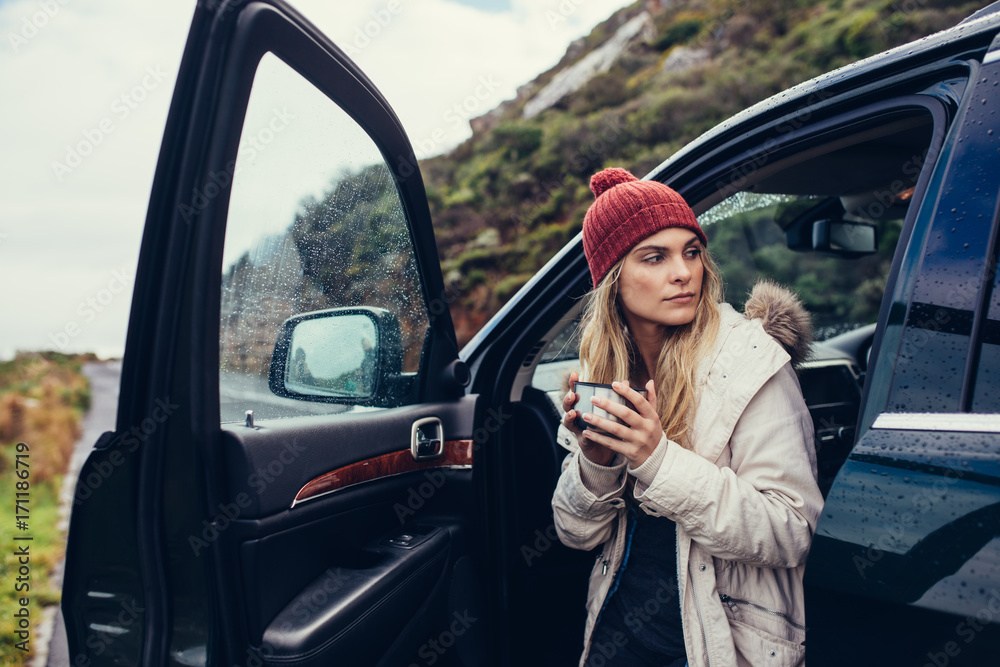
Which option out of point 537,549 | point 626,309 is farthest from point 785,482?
point 537,549

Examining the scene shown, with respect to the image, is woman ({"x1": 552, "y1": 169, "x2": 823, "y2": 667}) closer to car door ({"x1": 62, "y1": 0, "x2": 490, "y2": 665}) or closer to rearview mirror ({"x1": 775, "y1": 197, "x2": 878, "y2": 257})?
car door ({"x1": 62, "y1": 0, "x2": 490, "y2": 665})

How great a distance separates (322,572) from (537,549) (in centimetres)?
84

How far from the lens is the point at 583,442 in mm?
1448

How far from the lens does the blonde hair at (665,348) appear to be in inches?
56.2

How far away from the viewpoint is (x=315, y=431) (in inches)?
55.7

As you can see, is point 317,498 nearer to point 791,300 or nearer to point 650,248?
point 650,248

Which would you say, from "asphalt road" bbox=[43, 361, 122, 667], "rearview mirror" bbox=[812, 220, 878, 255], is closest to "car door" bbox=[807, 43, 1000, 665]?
"asphalt road" bbox=[43, 361, 122, 667]

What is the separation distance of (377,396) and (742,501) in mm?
1029

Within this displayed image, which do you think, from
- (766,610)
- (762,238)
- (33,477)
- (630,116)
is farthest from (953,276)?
(630,116)

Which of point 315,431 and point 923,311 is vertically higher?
point 923,311

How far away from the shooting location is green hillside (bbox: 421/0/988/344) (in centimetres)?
1739

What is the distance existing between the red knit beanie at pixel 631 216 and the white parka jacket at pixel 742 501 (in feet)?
1.02

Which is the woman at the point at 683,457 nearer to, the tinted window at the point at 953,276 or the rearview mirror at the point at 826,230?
the tinted window at the point at 953,276

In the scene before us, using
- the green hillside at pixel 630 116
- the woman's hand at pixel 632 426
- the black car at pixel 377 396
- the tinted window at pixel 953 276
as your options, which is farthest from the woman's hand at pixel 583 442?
the green hillside at pixel 630 116
